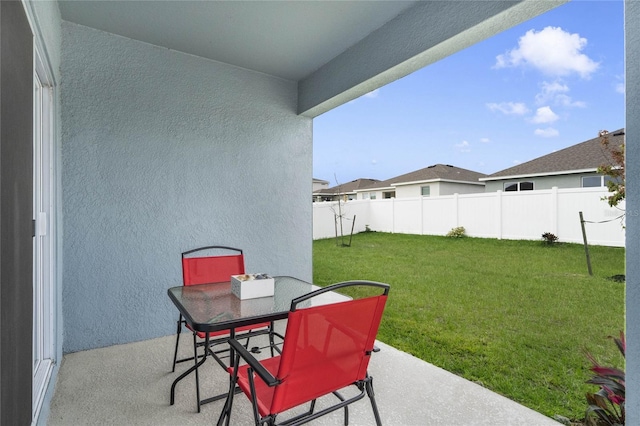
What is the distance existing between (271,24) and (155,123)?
146cm

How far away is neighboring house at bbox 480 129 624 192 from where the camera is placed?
941 centimetres

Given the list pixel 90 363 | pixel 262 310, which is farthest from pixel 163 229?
pixel 262 310

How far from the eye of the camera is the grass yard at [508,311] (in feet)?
9.28

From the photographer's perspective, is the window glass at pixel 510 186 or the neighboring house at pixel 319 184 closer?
the window glass at pixel 510 186

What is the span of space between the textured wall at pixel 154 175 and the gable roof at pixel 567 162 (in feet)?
30.0

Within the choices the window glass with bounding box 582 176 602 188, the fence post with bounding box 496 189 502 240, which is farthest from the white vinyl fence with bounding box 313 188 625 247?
the window glass with bounding box 582 176 602 188

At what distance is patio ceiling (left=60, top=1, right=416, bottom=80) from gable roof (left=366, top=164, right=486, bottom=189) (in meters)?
13.8

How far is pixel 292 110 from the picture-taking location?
4059 millimetres

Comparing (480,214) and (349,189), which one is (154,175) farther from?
(349,189)

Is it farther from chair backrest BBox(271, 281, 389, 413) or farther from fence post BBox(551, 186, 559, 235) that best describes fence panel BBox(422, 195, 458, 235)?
chair backrest BBox(271, 281, 389, 413)

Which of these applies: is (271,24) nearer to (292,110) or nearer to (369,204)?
(292,110)

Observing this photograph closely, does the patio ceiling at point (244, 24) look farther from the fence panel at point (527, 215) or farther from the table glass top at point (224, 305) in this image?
the fence panel at point (527, 215)

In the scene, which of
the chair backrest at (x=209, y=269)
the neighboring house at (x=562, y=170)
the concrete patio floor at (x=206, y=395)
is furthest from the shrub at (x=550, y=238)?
the chair backrest at (x=209, y=269)

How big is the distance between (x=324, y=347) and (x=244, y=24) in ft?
8.87
